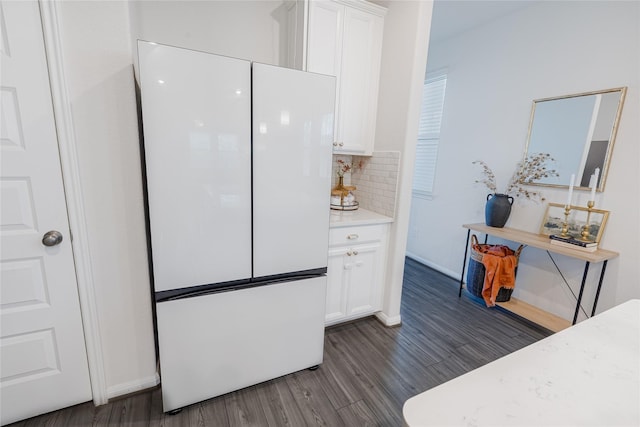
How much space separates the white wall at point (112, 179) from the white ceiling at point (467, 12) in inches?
105

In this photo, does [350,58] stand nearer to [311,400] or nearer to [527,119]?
[527,119]

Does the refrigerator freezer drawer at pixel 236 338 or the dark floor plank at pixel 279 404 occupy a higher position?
the refrigerator freezer drawer at pixel 236 338

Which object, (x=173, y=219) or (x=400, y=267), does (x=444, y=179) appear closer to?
(x=400, y=267)

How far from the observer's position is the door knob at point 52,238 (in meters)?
1.30

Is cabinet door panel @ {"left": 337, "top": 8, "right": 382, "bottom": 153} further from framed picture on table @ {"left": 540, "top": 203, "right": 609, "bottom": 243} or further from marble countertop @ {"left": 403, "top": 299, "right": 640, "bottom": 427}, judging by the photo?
marble countertop @ {"left": 403, "top": 299, "right": 640, "bottom": 427}

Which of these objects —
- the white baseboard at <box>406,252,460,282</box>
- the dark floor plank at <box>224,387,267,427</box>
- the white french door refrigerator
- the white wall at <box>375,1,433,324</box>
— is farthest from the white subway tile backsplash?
the white baseboard at <box>406,252,460,282</box>

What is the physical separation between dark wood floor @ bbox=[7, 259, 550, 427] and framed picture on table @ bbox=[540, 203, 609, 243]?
33.9 inches

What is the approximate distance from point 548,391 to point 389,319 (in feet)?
5.87

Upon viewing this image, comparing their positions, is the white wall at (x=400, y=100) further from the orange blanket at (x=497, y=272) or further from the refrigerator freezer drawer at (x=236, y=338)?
the orange blanket at (x=497, y=272)

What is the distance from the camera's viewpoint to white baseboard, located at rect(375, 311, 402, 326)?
93.2 inches

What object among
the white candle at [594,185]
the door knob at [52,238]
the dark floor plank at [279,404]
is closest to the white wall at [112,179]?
the door knob at [52,238]

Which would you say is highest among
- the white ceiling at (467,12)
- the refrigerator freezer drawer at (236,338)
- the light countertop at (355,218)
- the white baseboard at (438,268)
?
the white ceiling at (467,12)

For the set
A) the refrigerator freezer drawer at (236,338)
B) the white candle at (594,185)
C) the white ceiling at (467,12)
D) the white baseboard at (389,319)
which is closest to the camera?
the refrigerator freezer drawer at (236,338)

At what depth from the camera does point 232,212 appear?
1.44 meters
